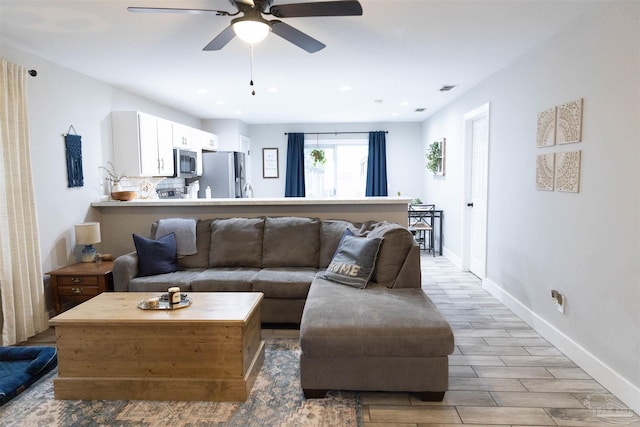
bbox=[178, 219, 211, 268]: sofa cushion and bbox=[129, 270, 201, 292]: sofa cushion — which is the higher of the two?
bbox=[178, 219, 211, 268]: sofa cushion

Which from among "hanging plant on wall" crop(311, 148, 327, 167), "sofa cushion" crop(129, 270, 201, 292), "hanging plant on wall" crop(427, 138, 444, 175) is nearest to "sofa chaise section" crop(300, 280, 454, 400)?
"sofa cushion" crop(129, 270, 201, 292)

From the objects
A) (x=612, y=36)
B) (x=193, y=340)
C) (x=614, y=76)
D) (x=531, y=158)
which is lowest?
(x=193, y=340)

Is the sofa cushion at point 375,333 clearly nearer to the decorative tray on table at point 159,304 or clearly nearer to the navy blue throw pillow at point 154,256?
the decorative tray on table at point 159,304

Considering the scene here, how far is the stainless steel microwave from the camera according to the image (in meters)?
5.52

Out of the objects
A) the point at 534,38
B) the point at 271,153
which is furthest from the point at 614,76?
the point at 271,153

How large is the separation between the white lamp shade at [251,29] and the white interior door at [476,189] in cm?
322

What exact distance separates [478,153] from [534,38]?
2062 mm

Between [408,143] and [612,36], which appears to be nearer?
[612,36]

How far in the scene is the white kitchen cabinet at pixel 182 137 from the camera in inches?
217

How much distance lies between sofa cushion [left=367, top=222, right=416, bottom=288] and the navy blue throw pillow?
1.93 meters

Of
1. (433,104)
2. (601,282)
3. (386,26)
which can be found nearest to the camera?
(601,282)

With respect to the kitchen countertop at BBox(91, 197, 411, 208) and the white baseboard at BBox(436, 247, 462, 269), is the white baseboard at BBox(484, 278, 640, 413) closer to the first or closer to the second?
the kitchen countertop at BBox(91, 197, 411, 208)

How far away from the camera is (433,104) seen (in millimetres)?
6223

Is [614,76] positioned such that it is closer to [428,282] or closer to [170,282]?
[428,282]
